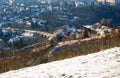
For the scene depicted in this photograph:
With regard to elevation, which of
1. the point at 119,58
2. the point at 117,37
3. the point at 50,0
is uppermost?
the point at 119,58

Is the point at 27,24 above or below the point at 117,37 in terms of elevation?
below

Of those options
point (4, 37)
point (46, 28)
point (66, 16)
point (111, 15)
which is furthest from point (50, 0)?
point (4, 37)

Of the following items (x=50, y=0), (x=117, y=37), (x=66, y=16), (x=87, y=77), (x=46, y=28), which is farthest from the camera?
(x=50, y=0)

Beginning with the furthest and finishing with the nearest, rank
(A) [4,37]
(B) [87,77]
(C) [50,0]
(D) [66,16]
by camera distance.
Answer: (C) [50,0] → (D) [66,16] → (A) [4,37] → (B) [87,77]

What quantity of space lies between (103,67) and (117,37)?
10.7 ft

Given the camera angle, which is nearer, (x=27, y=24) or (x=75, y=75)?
(x=75, y=75)

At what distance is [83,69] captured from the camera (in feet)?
14.1

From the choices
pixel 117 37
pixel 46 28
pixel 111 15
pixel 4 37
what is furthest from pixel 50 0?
pixel 117 37

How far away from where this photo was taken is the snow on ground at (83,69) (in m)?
4.05

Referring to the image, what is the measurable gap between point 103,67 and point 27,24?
53.5 meters

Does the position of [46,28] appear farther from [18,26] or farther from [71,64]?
[71,64]

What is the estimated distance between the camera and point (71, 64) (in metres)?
4.80

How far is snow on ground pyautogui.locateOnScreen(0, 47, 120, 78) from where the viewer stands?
4.05m

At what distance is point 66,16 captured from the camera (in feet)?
223
